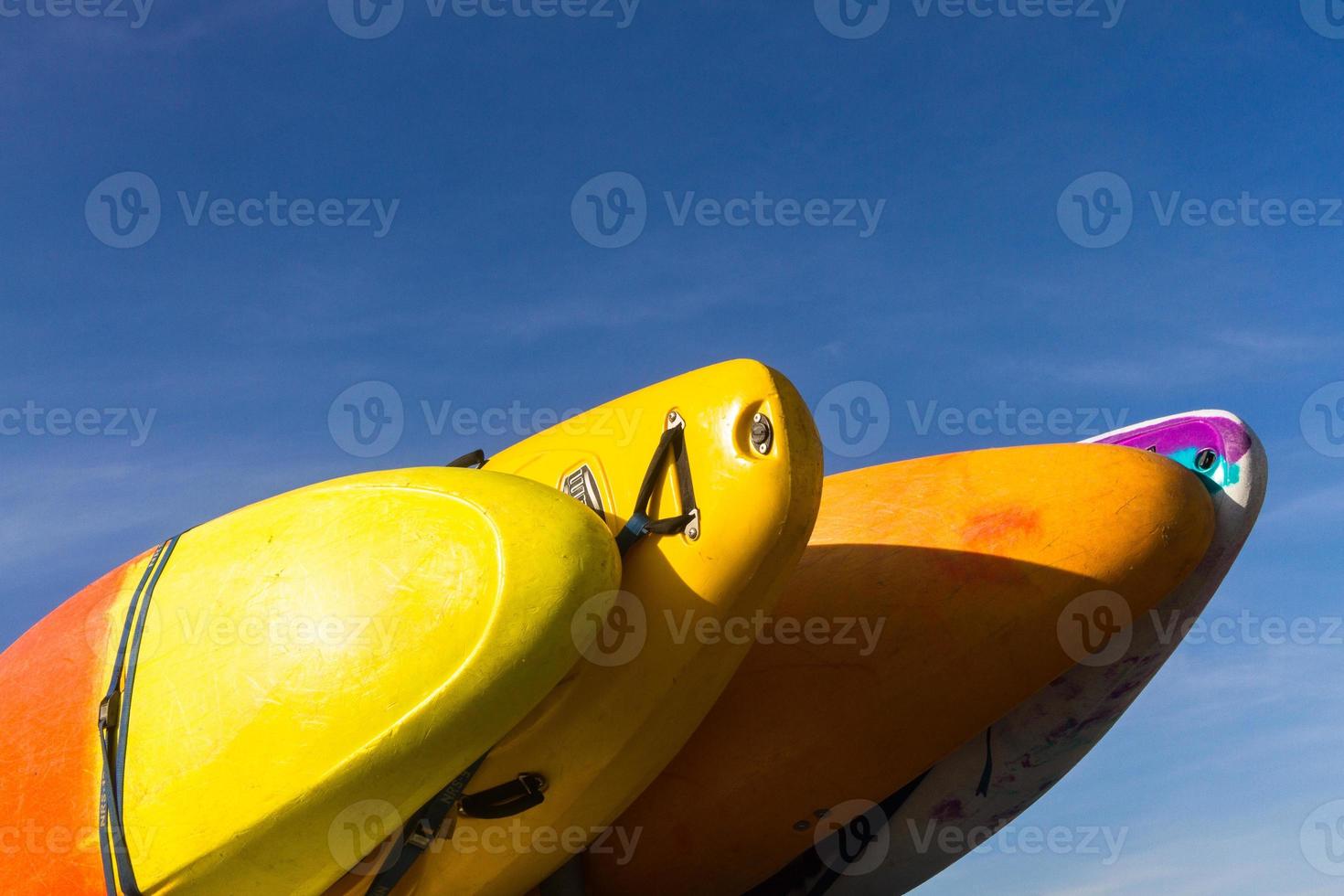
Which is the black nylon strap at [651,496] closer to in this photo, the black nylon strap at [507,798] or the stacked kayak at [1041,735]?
the black nylon strap at [507,798]

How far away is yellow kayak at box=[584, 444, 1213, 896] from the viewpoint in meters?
5.23

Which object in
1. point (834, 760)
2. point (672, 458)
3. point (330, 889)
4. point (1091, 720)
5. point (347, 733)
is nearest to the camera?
point (347, 733)

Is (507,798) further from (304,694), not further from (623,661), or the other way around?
(304,694)

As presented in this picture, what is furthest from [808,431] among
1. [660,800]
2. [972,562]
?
[660,800]

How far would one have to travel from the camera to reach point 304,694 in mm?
4230

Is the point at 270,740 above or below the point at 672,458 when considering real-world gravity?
below

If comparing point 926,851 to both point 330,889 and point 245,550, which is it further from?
point 245,550

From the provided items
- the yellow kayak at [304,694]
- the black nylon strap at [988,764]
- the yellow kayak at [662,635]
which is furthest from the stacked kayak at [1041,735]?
the yellow kayak at [304,694]

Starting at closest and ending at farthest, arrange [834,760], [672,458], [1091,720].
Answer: [672,458]
[834,760]
[1091,720]

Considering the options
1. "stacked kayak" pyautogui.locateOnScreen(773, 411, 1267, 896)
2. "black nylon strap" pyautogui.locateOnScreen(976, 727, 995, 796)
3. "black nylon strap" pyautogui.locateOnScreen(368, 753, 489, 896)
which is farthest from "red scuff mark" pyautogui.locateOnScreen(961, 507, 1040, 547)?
"black nylon strap" pyautogui.locateOnScreen(368, 753, 489, 896)

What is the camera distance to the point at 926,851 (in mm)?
5672

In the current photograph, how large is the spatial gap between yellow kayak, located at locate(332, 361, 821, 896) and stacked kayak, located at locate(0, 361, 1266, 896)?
0.4 inches

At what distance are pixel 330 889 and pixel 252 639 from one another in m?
0.83

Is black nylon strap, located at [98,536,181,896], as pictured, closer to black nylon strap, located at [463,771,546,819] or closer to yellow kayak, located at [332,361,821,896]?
yellow kayak, located at [332,361,821,896]
